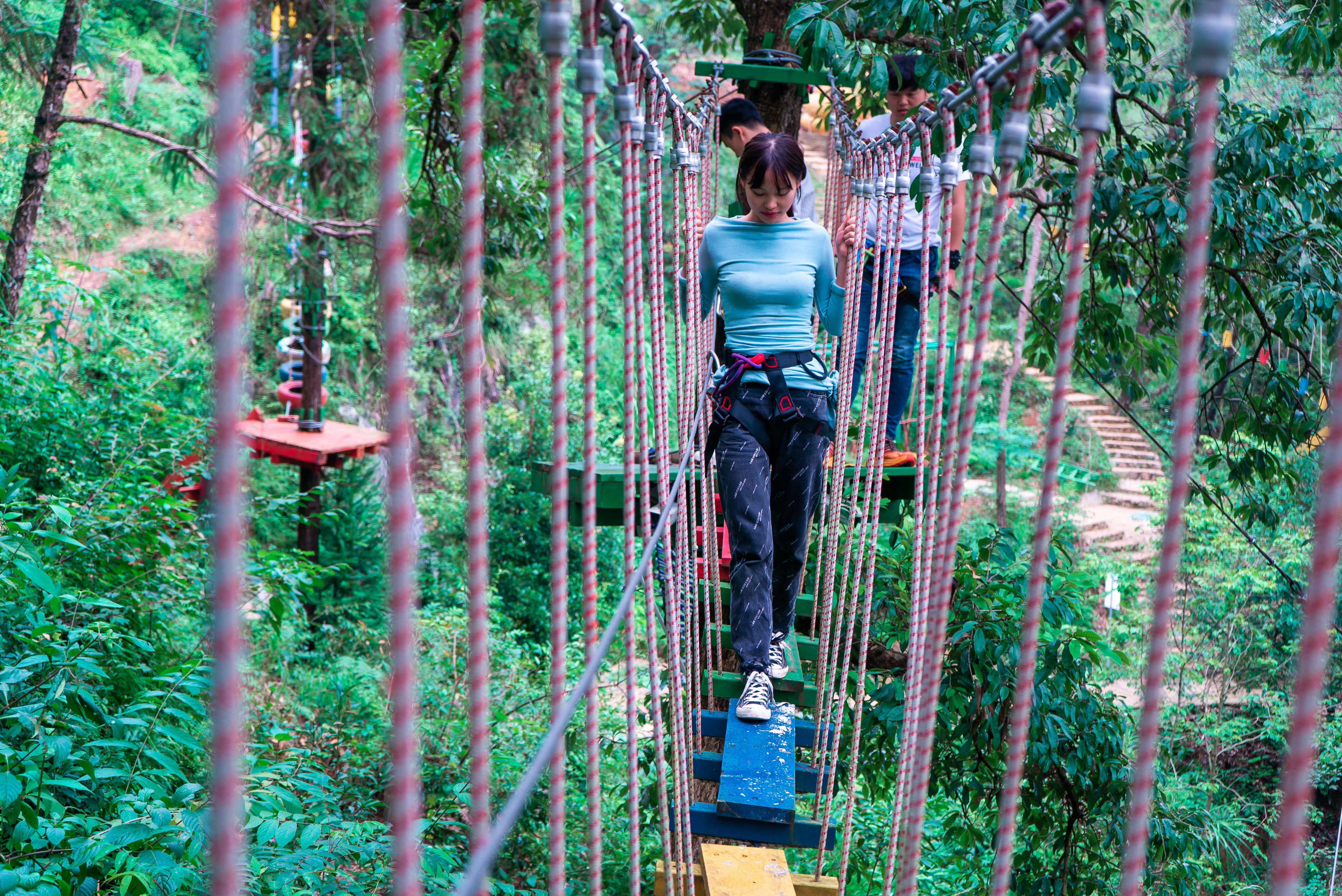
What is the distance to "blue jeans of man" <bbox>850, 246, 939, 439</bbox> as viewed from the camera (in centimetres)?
267

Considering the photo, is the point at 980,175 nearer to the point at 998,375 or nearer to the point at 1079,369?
the point at 1079,369

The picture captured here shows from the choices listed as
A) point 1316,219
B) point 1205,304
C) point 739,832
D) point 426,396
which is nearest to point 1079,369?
point 1205,304

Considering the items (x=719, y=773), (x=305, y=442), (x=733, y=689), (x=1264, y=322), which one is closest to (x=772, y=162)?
(x=733, y=689)

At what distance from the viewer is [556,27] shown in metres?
0.79

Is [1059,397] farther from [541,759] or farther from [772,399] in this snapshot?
[772,399]

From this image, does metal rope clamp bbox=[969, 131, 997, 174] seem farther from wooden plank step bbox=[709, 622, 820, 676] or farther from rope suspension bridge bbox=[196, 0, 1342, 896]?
wooden plank step bbox=[709, 622, 820, 676]

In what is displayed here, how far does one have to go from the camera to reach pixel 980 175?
3.90 ft

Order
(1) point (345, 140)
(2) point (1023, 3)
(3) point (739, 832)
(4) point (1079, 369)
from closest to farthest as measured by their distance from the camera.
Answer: (3) point (739, 832)
(2) point (1023, 3)
(4) point (1079, 369)
(1) point (345, 140)

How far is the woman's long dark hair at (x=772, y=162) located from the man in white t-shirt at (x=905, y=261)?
745 millimetres

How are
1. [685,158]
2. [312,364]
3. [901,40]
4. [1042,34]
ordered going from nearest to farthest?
[1042,34] < [685,158] < [901,40] < [312,364]

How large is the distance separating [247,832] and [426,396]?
28.1ft

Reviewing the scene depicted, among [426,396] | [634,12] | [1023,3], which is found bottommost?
[426,396]

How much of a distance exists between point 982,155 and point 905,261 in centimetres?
157

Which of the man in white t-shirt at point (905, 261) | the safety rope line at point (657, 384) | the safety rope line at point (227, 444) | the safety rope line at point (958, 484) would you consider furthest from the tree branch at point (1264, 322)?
the safety rope line at point (227, 444)
